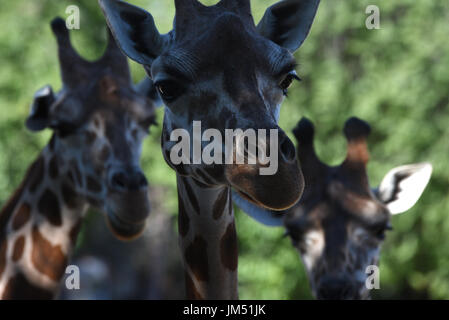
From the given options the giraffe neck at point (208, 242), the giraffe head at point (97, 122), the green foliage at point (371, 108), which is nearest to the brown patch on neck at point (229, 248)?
the giraffe neck at point (208, 242)

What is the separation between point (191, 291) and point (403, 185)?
8.15 ft

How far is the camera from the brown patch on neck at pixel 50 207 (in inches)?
186

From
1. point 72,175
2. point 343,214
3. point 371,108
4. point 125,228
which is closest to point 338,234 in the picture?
point 343,214

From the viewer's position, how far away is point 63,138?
192 inches

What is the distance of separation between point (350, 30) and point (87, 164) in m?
7.76

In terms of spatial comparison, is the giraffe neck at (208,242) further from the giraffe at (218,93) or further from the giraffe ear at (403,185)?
the giraffe ear at (403,185)

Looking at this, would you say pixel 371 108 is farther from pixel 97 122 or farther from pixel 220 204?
pixel 220 204

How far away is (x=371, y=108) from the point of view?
1033cm

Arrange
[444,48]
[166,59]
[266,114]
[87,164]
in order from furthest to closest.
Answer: [444,48] → [87,164] → [166,59] → [266,114]

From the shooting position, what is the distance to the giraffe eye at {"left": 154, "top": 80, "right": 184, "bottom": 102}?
8.80ft
